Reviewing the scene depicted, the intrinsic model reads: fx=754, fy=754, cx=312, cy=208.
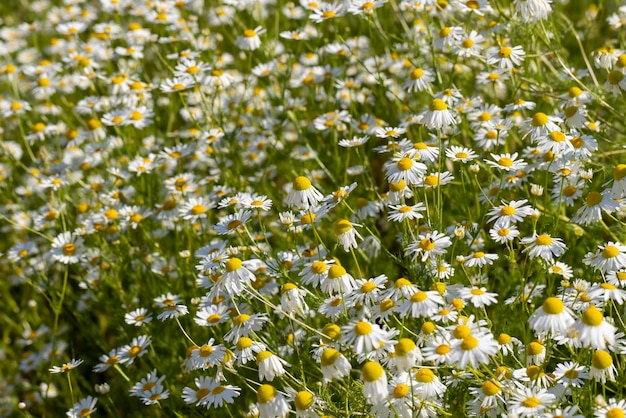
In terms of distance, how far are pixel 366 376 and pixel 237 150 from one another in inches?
106

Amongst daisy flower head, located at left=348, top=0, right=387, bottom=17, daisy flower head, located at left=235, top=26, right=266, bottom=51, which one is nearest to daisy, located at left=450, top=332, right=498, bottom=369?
daisy flower head, located at left=348, top=0, right=387, bottom=17

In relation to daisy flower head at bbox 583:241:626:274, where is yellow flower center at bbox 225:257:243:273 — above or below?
below

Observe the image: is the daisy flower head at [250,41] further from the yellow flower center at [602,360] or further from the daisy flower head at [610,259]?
the yellow flower center at [602,360]

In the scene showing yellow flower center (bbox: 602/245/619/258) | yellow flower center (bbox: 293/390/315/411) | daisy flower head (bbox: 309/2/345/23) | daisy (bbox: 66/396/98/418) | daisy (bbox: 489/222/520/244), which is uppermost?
daisy flower head (bbox: 309/2/345/23)

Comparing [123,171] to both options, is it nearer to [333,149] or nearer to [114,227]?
[114,227]

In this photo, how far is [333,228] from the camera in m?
3.40

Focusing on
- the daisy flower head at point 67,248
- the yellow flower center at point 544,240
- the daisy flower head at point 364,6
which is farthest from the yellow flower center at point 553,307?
the daisy flower head at point 67,248

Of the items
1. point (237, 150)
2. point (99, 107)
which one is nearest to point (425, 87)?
point (237, 150)

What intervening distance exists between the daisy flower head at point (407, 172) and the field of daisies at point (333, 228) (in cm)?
2

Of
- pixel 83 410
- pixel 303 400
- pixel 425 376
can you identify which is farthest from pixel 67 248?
pixel 425 376

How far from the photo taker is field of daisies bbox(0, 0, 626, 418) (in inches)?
102

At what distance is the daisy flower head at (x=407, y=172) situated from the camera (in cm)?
301

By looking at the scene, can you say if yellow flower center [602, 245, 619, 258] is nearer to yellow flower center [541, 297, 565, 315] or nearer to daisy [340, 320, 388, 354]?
yellow flower center [541, 297, 565, 315]

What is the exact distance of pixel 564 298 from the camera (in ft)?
9.39
